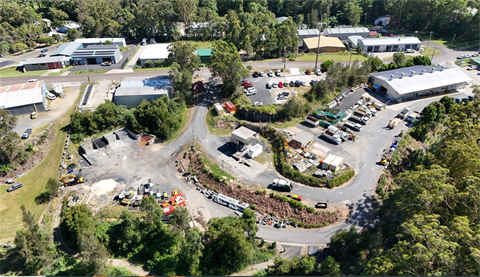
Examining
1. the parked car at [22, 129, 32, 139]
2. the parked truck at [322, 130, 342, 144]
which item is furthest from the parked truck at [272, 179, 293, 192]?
the parked car at [22, 129, 32, 139]

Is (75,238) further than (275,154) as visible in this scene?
No

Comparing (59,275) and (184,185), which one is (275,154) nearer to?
(184,185)

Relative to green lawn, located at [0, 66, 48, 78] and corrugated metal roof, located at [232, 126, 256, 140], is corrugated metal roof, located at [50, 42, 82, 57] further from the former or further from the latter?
corrugated metal roof, located at [232, 126, 256, 140]

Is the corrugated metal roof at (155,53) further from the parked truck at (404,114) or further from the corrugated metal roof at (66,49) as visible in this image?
the parked truck at (404,114)

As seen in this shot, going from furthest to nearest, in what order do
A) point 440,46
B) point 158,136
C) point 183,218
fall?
point 440,46 → point 158,136 → point 183,218

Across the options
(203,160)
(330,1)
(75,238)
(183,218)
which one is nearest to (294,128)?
(203,160)

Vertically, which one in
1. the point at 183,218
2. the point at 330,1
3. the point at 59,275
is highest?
the point at 330,1

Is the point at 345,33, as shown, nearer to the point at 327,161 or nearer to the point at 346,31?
the point at 346,31
